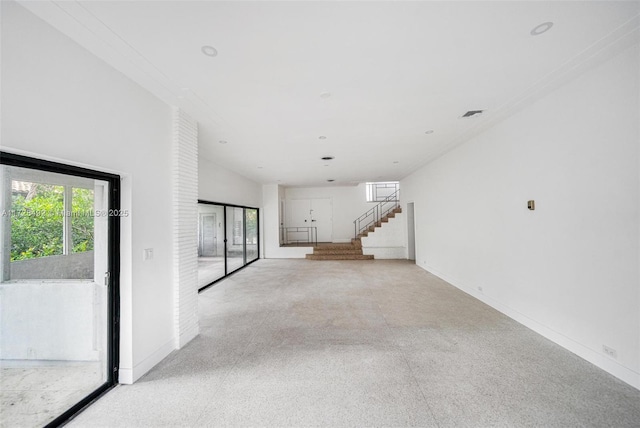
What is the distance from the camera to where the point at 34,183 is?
1890 mm

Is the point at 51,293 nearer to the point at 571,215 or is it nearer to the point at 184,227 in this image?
the point at 184,227

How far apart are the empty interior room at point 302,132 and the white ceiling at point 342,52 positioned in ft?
0.06

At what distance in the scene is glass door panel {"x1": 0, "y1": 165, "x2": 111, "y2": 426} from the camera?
1.85m

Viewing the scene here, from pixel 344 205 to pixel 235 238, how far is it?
5.69 m

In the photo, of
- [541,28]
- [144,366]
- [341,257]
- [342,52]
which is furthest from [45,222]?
[341,257]

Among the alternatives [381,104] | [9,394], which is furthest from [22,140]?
[381,104]

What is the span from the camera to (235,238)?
309 inches

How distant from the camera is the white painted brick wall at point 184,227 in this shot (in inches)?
122

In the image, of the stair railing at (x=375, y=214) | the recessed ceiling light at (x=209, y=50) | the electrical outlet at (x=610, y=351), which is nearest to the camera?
the recessed ceiling light at (x=209, y=50)

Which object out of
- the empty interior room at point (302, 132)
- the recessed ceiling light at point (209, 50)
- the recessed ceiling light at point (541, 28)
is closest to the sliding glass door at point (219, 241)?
the empty interior room at point (302, 132)

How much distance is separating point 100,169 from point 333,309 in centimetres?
368

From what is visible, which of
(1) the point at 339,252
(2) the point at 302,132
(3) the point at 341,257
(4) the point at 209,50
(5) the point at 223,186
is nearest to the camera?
(4) the point at 209,50

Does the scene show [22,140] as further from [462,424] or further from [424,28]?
[462,424]

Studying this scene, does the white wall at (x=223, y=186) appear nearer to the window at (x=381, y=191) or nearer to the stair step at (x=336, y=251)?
the stair step at (x=336, y=251)
